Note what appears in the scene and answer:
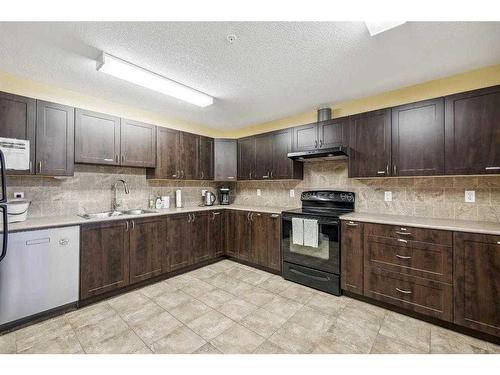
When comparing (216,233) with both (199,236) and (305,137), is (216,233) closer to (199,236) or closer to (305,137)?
(199,236)

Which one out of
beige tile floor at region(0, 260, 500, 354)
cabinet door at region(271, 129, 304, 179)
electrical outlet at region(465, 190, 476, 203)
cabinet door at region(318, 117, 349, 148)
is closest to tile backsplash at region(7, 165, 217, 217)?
beige tile floor at region(0, 260, 500, 354)

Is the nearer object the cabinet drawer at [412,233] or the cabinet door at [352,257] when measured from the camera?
the cabinet drawer at [412,233]

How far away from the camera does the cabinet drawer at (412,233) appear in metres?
2.08

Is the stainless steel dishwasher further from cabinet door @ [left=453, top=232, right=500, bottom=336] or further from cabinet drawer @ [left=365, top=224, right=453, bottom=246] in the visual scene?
cabinet door @ [left=453, top=232, right=500, bottom=336]

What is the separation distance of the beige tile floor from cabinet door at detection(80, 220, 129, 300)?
7.8 inches

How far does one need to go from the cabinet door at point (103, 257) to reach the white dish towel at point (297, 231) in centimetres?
214

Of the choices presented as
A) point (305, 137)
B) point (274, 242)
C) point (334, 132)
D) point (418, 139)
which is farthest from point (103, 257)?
point (418, 139)

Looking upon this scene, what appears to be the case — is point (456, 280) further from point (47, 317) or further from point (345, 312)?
point (47, 317)

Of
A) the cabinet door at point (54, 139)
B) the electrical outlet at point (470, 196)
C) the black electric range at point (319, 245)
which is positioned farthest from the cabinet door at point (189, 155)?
the electrical outlet at point (470, 196)

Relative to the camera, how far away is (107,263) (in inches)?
103

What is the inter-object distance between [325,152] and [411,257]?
149 cm

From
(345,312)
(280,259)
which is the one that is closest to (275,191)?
(280,259)

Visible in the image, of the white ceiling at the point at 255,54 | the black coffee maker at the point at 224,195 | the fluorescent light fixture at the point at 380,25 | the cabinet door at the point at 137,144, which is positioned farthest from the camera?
the black coffee maker at the point at 224,195

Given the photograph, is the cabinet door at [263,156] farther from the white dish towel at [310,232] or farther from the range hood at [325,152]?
the white dish towel at [310,232]
